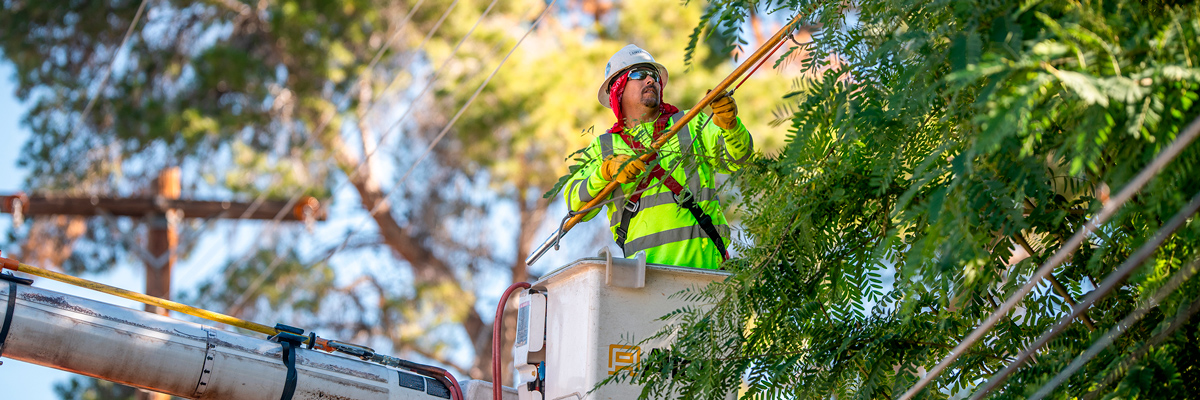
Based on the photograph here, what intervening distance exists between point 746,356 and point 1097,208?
1.20 metres

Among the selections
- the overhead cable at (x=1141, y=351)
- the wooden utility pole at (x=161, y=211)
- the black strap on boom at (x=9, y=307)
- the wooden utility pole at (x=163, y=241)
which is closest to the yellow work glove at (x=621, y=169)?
the overhead cable at (x=1141, y=351)

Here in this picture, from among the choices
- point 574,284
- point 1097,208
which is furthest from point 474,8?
point 1097,208

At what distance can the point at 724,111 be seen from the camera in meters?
4.17

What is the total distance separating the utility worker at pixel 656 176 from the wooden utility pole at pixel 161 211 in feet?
31.5

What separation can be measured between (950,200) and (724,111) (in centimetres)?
149

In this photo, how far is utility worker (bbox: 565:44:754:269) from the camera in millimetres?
4164

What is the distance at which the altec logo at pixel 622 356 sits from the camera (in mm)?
4027

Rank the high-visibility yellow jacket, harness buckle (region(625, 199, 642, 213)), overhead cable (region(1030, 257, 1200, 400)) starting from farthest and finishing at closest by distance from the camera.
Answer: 1. harness buckle (region(625, 199, 642, 213))
2. the high-visibility yellow jacket
3. overhead cable (region(1030, 257, 1200, 400))

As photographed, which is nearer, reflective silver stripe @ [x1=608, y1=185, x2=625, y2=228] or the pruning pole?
the pruning pole

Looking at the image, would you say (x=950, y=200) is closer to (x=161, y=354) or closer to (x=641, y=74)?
(x=641, y=74)

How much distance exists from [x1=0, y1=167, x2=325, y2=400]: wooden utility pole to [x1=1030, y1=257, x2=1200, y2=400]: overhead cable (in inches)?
468

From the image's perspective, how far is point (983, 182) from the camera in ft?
9.27

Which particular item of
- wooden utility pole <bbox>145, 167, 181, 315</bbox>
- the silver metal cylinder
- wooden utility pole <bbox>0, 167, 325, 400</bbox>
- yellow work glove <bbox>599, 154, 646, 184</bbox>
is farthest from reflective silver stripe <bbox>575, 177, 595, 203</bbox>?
wooden utility pole <bbox>145, 167, 181, 315</bbox>

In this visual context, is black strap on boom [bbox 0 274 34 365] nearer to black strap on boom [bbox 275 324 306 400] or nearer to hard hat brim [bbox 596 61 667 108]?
black strap on boom [bbox 275 324 306 400]
